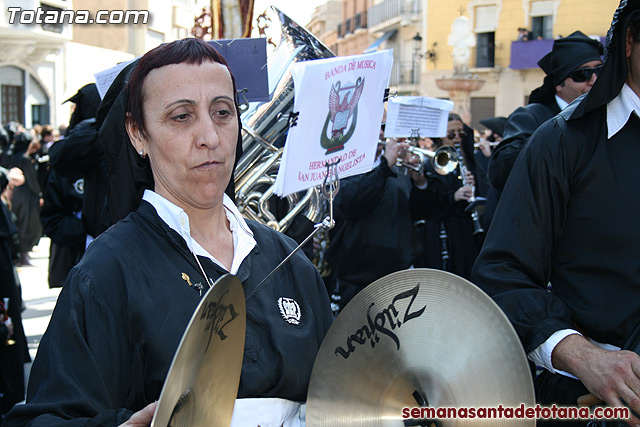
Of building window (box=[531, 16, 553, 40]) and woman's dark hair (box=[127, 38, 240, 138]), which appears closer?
woman's dark hair (box=[127, 38, 240, 138])

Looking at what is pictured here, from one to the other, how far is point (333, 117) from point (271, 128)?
39cm

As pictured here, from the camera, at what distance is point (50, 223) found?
17.1 feet

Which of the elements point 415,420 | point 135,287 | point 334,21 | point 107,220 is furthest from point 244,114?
point 334,21

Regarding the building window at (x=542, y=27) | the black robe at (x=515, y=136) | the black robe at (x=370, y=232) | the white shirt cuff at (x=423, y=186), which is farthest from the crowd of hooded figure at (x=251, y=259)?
the building window at (x=542, y=27)

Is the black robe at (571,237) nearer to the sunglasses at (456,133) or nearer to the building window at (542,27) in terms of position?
the sunglasses at (456,133)

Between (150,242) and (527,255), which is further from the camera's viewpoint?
(527,255)

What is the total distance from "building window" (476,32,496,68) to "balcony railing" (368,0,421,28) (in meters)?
4.40

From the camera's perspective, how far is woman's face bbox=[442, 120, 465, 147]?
6547mm

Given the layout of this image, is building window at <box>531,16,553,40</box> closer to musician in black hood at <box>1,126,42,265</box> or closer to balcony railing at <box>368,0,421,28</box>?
balcony railing at <box>368,0,421,28</box>

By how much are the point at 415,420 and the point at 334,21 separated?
63.1 metres

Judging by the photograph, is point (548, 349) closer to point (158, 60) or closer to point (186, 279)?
point (186, 279)

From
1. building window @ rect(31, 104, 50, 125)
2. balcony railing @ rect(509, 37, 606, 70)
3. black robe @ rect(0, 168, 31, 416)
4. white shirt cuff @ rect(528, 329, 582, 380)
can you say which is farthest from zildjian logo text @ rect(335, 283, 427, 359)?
balcony railing @ rect(509, 37, 606, 70)

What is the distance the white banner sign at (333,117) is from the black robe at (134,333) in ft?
4.61

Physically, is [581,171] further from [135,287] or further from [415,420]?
[135,287]
